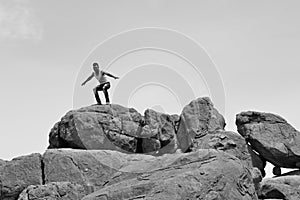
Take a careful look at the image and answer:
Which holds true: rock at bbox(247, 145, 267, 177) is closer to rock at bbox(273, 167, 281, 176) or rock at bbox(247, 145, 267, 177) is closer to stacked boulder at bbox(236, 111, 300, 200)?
stacked boulder at bbox(236, 111, 300, 200)

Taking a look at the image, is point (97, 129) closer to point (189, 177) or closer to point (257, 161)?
point (257, 161)

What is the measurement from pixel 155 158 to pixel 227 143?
12.0 m

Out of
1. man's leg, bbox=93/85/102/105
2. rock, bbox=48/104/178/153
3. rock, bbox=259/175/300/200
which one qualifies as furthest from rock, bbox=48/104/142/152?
rock, bbox=259/175/300/200

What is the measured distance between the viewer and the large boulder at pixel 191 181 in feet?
42.7

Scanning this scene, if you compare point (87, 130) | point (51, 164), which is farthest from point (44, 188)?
point (87, 130)

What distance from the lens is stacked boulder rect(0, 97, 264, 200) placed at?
13.5 m

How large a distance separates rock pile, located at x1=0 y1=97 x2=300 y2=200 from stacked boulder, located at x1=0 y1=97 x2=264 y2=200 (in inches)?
1.1

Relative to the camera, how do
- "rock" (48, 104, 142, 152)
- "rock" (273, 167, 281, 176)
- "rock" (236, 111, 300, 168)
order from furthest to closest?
"rock" (273, 167, 281, 176) < "rock" (236, 111, 300, 168) < "rock" (48, 104, 142, 152)

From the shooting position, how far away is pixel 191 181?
13.3 meters

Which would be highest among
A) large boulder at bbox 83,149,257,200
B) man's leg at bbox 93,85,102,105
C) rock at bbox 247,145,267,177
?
man's leg at bbox 93,85,102,105

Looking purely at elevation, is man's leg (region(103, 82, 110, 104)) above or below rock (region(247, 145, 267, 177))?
above

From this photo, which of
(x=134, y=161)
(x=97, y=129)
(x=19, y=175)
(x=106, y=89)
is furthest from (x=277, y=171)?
(x=19, y=175)

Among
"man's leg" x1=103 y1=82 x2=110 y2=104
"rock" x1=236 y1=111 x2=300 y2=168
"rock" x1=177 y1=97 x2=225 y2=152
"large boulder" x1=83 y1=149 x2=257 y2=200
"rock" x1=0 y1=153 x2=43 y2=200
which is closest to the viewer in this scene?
"large boulder" x1=83 y1=149 x2=257 y2=200

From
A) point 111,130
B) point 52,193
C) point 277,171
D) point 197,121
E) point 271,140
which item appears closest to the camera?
point 52,193
